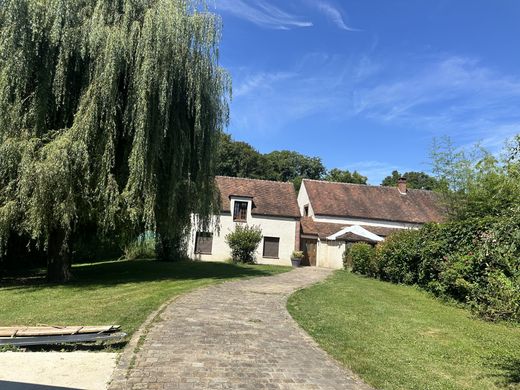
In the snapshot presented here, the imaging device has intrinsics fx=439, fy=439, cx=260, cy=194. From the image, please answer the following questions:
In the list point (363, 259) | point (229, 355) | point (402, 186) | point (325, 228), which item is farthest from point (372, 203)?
point (229, 355)

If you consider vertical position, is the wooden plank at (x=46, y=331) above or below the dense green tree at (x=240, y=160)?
below

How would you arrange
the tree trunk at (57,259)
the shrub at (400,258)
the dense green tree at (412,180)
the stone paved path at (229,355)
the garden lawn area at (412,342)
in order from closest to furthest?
the stone paved path at (229,355) < the garden lawn area at (412,342) < the tree trunk at (57,259) < the shrub at (400,258) < the dense green tree at (412,180)

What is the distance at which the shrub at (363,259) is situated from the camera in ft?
72.9

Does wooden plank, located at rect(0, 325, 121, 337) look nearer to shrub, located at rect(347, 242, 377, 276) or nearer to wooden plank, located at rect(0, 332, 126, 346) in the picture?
wooden plank, located at rect(0, 332, 126, 346)

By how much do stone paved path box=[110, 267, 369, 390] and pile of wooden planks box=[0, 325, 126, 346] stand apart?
0.67 meters

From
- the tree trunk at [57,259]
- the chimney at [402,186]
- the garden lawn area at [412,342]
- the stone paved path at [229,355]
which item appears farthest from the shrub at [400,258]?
the chimney at [402,186]

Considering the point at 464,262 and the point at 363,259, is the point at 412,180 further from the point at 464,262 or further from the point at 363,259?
the point at 464,262

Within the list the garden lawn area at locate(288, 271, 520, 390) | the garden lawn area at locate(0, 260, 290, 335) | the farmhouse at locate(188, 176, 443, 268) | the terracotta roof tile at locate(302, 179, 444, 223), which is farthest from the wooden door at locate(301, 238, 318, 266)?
the garden lawn area at locate(288, 271, 520, 390)

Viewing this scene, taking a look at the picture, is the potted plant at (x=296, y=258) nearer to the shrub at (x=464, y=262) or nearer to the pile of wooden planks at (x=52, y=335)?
the shrub at (x=464, y=262)

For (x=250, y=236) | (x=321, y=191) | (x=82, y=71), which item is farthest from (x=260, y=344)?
(x=321, y=191)

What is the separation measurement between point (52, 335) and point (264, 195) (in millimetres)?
25280

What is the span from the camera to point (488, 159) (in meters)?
25.3

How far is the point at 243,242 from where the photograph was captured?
28.2 metres

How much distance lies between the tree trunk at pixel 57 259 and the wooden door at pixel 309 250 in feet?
62.7
